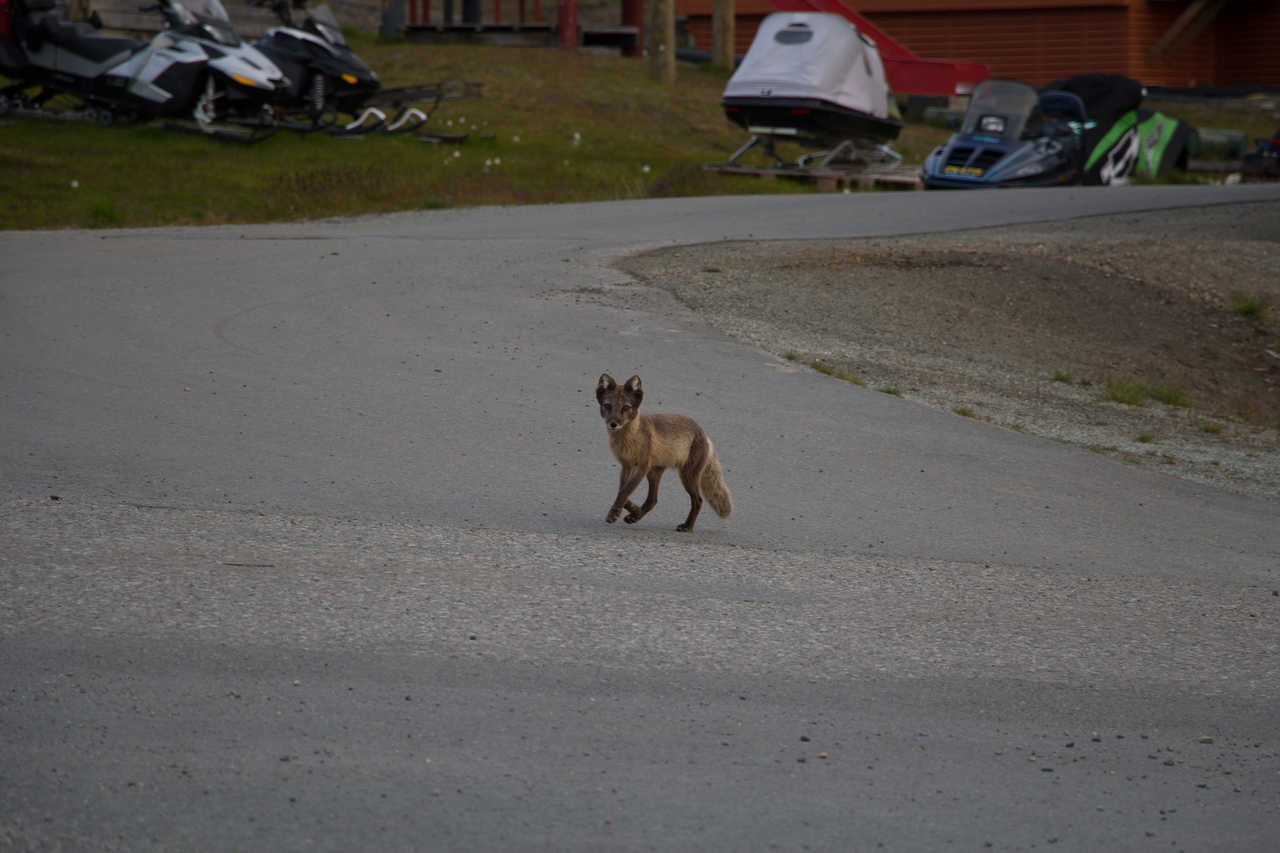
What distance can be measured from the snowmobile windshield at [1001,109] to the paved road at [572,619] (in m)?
17.3

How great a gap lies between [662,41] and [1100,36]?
15178 millimetres

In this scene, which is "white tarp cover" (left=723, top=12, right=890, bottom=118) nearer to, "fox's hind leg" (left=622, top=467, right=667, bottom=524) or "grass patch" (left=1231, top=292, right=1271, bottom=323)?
"grass patch" (left=1231, top=292, right=1271, bottom=323)

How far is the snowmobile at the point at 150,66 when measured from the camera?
28.2 meters

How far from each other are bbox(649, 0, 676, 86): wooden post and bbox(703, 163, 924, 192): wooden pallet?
1071cm

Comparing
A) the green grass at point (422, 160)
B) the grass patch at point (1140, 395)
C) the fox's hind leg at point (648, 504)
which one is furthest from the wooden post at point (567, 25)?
the fox's hind leg at point (648, 504)

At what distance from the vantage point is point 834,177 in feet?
91.6

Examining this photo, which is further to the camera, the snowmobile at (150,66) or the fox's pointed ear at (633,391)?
the snowmobile at (150,66)

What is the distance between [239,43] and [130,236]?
12.4 m

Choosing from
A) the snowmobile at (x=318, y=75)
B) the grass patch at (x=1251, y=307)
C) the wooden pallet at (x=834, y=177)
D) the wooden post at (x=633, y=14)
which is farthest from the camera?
the wooden post at (x=633, y=14)

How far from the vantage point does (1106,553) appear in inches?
303

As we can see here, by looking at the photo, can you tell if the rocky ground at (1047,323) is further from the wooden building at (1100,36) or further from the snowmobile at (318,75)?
the wooden building at (1100,36)

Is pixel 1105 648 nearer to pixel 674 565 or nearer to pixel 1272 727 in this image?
pixel 1272 727

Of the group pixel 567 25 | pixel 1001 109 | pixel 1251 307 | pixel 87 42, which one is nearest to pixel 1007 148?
pixel 1001 109

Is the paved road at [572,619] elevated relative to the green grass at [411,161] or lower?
lower
